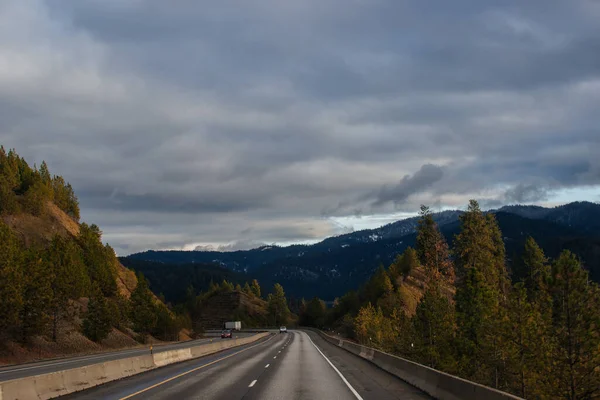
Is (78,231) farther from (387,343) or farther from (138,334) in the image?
(387,343)

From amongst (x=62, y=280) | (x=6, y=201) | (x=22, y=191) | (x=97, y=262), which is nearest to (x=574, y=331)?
(x=62, y=280)

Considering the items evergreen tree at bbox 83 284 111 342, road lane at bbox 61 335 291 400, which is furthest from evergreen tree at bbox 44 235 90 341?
road lane at bbox 61 335 291 400

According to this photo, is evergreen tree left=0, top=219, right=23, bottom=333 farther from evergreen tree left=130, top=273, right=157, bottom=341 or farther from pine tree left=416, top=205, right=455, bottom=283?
pine tree left=416, top=205, right=455, bottom=283

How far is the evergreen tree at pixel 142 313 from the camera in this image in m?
82.8

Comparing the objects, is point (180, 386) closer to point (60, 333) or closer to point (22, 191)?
point (60, 333)

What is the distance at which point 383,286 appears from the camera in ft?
474

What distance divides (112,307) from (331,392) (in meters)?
56.2

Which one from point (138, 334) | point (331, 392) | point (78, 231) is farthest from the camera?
point (78, 231)

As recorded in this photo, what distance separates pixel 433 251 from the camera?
112 metres

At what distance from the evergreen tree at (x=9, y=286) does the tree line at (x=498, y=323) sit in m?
38.7

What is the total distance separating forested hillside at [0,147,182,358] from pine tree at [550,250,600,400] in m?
39.2

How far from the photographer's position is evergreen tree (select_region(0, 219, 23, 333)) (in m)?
44.8

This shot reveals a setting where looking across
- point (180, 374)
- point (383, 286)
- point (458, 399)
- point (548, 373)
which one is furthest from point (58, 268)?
point (383, 286)

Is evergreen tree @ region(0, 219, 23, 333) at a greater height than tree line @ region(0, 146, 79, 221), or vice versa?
tree line @ region(0, 146, 79, 221)
